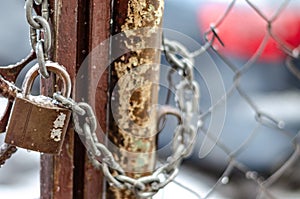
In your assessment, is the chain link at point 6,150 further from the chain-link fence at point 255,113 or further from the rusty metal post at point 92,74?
the chain-link fence at point 255,113

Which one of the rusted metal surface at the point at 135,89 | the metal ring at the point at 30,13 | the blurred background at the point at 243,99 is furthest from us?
the blurred background at the point at 243,99

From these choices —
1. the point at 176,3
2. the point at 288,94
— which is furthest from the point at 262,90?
the point at 176,3

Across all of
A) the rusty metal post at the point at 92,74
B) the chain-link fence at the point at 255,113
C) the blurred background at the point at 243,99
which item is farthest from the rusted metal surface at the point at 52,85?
the chain-link fence at the point at 255,113

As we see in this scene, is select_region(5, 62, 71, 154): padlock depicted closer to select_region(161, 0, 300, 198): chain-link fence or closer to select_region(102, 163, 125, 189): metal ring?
select_region(102, 163, 125, 189): metal ring

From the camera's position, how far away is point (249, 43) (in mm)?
2412

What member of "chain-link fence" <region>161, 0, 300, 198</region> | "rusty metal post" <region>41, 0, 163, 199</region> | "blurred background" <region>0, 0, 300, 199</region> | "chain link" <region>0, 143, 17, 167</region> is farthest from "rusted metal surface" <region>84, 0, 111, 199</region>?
"chain-link fence" <region>161, 0, 300, 198</region>

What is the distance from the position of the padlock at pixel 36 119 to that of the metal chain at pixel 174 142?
0.05ft

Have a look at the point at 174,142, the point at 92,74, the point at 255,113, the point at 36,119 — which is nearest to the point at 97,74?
the point at 92,74

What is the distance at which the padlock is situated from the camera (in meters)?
0.61

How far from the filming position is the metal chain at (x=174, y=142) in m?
0.65

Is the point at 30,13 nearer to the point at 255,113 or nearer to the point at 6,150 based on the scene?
the point at 6,150

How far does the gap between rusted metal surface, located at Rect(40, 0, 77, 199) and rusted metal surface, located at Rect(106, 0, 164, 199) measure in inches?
2.3

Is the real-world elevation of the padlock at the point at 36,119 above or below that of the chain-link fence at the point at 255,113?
above

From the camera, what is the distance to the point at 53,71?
0.61 meters
